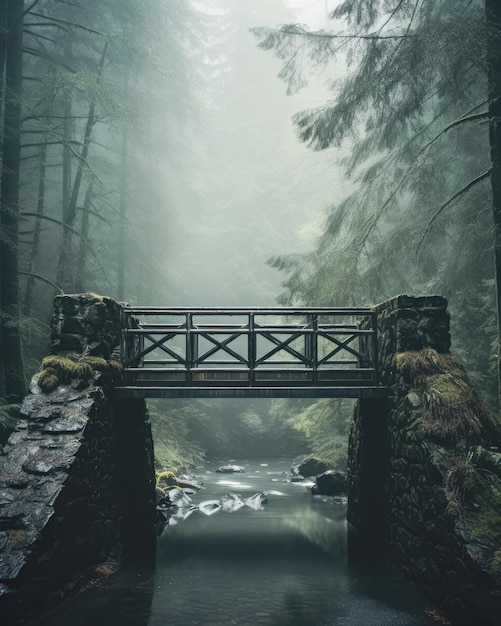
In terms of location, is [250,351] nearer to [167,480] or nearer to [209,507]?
[209,507]

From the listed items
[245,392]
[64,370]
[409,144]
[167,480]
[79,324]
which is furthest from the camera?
[167,480]

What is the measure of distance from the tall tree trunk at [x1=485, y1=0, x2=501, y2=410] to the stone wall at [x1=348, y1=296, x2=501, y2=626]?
40.8 inches

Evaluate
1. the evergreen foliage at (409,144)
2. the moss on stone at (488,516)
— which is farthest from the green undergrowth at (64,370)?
the evergreen foliage at (409,144)

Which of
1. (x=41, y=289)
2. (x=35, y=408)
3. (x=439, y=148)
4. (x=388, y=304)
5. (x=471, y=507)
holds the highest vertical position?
(x=439, y=148)

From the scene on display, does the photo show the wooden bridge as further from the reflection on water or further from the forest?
the reflection on water

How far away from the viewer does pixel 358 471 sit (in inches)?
412

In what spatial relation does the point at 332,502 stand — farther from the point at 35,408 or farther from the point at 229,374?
the point at 35,408

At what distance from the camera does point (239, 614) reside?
6.99 meters

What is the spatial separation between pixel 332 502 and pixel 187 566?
565cm

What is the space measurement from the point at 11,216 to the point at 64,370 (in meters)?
4.29

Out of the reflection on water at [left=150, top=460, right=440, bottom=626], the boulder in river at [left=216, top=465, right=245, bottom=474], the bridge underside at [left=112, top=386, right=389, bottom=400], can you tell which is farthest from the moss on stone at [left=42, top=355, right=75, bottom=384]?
the boulder in river at [left=216, top=465, right=245, bottom=474]

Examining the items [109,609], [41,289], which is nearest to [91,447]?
[109,609]

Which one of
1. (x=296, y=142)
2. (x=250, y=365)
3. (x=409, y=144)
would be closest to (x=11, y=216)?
(x=250, y=365)

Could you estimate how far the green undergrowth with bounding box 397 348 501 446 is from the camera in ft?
24.3
